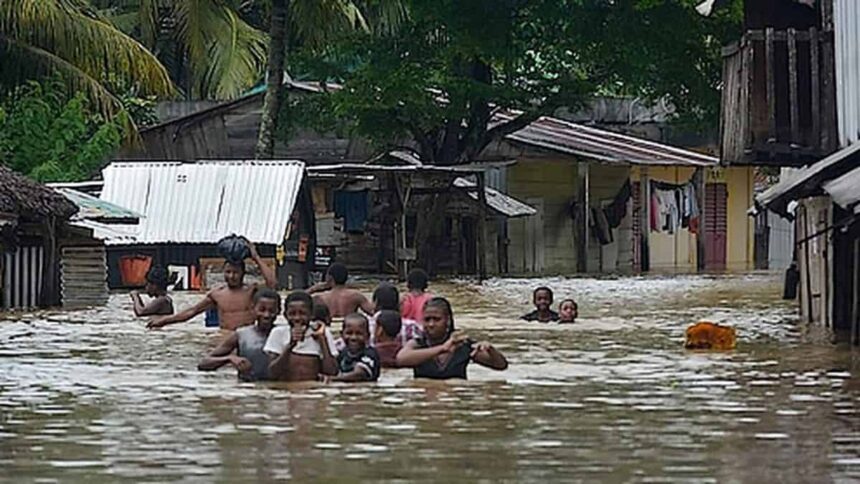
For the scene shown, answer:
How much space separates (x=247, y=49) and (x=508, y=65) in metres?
7.82

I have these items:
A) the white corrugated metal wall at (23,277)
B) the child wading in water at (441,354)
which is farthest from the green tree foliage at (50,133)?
the child wading in water at (441,354)

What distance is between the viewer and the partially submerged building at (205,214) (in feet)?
108

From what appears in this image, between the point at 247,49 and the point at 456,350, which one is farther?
the point at 247,49

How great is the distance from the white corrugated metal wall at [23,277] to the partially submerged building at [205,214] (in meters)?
4.67

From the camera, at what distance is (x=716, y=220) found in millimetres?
52812

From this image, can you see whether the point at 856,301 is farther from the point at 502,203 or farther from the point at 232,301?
the point at 502,203

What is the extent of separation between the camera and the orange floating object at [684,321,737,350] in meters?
→ 18.9

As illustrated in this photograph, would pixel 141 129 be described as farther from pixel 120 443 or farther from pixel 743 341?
pixel 120 443

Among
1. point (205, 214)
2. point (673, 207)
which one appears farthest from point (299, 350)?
point (673, 207)

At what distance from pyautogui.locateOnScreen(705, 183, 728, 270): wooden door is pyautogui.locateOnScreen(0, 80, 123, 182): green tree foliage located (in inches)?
802

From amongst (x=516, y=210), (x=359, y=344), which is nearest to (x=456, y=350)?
(x=359, y=344)

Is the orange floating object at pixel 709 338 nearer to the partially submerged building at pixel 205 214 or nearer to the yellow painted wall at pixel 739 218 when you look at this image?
the partially submerged building at pixel 205 214

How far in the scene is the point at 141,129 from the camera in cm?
4303

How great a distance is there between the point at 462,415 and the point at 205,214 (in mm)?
21298
